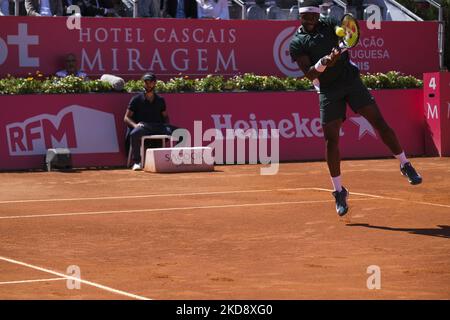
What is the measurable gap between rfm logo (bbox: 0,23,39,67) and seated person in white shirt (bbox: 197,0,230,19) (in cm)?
424

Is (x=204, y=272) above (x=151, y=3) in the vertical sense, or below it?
below

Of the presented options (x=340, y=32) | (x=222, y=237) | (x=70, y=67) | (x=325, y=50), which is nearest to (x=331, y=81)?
(x=325, y=50)

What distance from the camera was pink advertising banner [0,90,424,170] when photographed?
18438 millimetres

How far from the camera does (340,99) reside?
11.7 meters

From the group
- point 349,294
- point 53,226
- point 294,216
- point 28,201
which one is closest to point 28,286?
point 349,294

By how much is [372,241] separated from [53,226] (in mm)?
3397

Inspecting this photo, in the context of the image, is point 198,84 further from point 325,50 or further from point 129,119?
point 325,50

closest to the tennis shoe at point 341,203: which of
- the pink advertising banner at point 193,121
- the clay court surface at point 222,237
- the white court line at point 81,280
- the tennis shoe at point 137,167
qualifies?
the clay court surface at point 222,237

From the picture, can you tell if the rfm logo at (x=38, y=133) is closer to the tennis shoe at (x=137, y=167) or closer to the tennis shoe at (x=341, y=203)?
the tennis shoe at (x=137, y=167)

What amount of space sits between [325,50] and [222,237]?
2447 millimetres

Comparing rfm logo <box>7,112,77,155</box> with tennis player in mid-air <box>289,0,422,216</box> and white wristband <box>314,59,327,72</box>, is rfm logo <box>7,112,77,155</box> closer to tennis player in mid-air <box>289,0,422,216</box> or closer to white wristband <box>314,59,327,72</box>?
tennis player in mid-air <box>289,0,422,216</box>

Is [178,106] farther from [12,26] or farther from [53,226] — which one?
[53,226]

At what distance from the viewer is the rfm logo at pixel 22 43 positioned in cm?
1980

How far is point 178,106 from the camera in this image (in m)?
19.7
